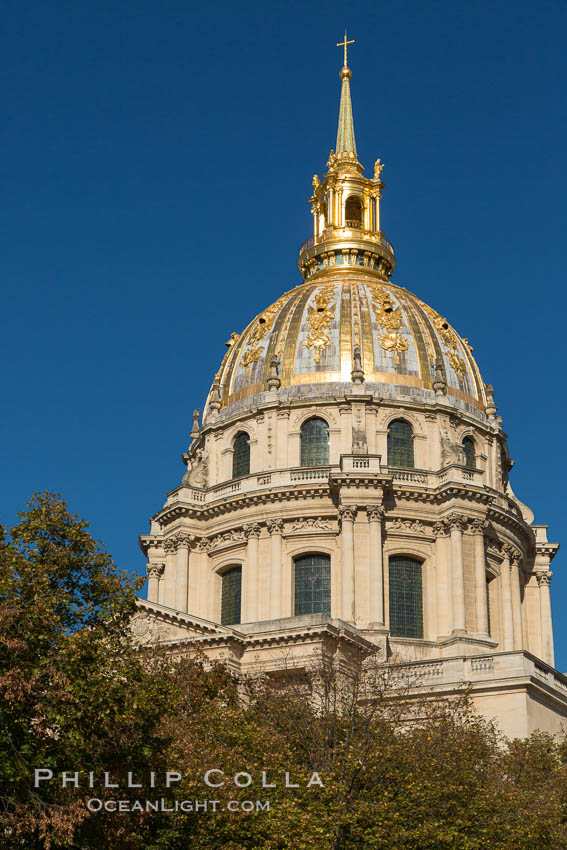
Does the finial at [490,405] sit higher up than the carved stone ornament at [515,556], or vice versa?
the finial at [490,405]

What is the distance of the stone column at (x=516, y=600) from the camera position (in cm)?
6919

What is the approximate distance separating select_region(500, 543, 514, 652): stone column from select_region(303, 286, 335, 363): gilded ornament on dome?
13784 mm

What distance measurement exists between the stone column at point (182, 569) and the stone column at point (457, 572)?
13181 mm

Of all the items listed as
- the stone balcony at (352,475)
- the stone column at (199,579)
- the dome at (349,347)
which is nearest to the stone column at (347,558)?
the stone balcony at (352,475)

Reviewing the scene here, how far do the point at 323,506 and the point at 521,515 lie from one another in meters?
11.6

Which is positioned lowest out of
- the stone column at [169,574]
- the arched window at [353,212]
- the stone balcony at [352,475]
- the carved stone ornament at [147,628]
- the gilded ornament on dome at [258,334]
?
the carved stone ornament at [147,628]

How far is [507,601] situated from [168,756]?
3809cm

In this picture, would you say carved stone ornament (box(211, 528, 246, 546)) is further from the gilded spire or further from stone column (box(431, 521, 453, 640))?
the gilded spire

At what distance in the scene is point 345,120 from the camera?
285 feet

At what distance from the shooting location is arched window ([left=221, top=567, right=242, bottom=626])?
226 ft

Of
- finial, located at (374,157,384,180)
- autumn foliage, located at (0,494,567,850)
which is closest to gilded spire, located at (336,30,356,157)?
finial, located at (374,157,384,180)

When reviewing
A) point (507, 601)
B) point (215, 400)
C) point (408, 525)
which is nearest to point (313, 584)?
point (408, 525)

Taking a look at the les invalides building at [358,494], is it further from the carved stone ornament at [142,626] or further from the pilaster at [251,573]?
the carved stone ornament at [142,626]

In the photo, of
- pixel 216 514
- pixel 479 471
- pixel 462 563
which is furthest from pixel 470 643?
pixel 216 514
